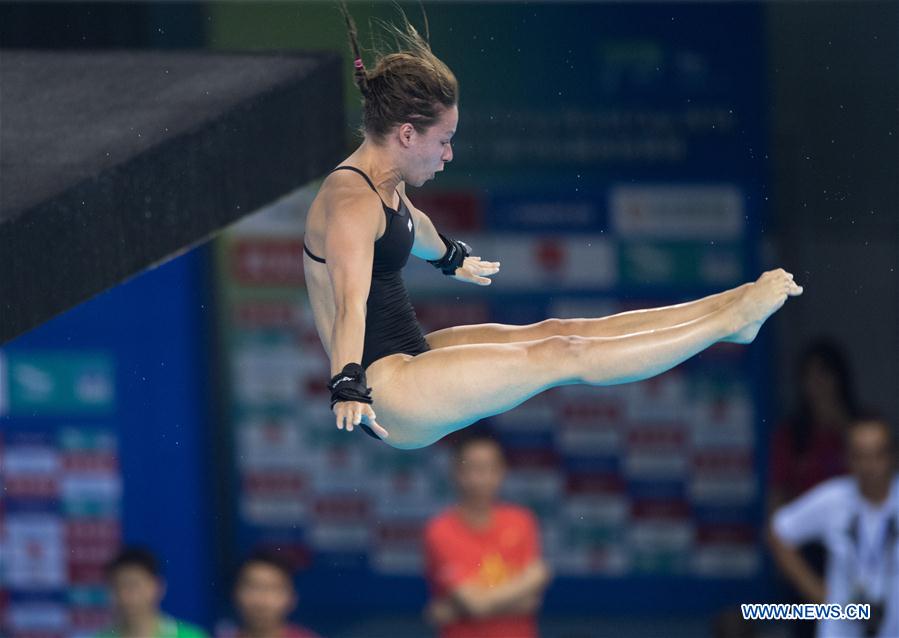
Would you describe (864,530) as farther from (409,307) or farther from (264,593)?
(409,307)

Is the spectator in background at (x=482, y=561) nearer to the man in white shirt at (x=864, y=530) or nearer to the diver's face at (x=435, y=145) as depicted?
the man in white shirt at (x=864, y=530)

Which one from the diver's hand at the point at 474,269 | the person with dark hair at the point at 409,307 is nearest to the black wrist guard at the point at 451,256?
the diver's hand at the point at 474,269

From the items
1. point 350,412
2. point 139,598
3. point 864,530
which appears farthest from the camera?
point 864,530

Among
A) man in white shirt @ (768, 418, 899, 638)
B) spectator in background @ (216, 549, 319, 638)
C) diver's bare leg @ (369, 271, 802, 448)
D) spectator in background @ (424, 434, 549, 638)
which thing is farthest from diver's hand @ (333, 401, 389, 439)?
man in white shirt @ (768, 418, 899, 638)

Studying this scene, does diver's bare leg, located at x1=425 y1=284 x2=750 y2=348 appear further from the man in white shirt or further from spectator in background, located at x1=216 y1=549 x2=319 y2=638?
the man in white shirt

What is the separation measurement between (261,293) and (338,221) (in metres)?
5.43

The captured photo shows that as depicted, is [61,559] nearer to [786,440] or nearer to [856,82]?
[786,440]

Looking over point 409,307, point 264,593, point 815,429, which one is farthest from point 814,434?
point 409,307

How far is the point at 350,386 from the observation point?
13.6 feet

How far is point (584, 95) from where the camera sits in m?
9.41

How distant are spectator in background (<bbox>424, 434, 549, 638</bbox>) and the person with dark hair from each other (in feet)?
8.97

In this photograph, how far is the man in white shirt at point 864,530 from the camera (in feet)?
24.3

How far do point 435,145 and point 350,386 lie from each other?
30.4 inches

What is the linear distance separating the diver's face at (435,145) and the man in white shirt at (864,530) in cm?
361
